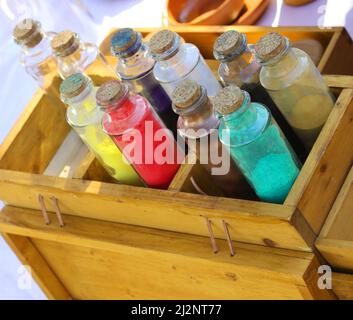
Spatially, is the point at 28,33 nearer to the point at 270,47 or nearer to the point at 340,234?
the point at 270,47

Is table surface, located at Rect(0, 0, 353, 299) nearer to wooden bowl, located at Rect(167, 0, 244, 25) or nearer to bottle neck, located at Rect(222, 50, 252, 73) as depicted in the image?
wooden bowl, located at Rect(167, 0, 244, 25)

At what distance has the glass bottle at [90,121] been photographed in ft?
2.87

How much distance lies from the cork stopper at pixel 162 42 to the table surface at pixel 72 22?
517 mm

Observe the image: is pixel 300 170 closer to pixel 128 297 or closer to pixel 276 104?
pixel 276 104

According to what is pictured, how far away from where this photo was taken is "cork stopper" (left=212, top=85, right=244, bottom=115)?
0.73m

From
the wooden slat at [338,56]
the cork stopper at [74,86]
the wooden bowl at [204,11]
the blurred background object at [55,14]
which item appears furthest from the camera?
the blurred background object at [55,14]

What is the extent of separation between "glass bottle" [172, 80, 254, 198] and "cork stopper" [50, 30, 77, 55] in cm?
25

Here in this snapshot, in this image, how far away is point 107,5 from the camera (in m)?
1.59

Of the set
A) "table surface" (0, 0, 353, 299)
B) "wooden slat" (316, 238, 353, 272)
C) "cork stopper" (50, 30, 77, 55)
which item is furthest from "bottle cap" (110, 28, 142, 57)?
"table surface" (0, 0, 353, 299)

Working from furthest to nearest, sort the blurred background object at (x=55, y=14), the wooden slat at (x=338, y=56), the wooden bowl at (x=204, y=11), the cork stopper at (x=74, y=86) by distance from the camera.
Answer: the blurred background object at (x=55, y=14) < the wooden bowl at (x=204, y=11) < the wooden slat at (x=338, y=56) < the cork stopper at (x=74, y=86)

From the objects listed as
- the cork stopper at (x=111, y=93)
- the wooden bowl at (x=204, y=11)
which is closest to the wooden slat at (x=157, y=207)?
the cork stopper at (x=111, y=93)

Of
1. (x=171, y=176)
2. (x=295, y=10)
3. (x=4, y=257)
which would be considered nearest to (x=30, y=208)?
(x=171, y=176)

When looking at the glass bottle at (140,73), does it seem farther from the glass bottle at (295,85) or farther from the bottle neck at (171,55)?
the glass bottle at (295,85)

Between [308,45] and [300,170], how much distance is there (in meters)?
0.31
